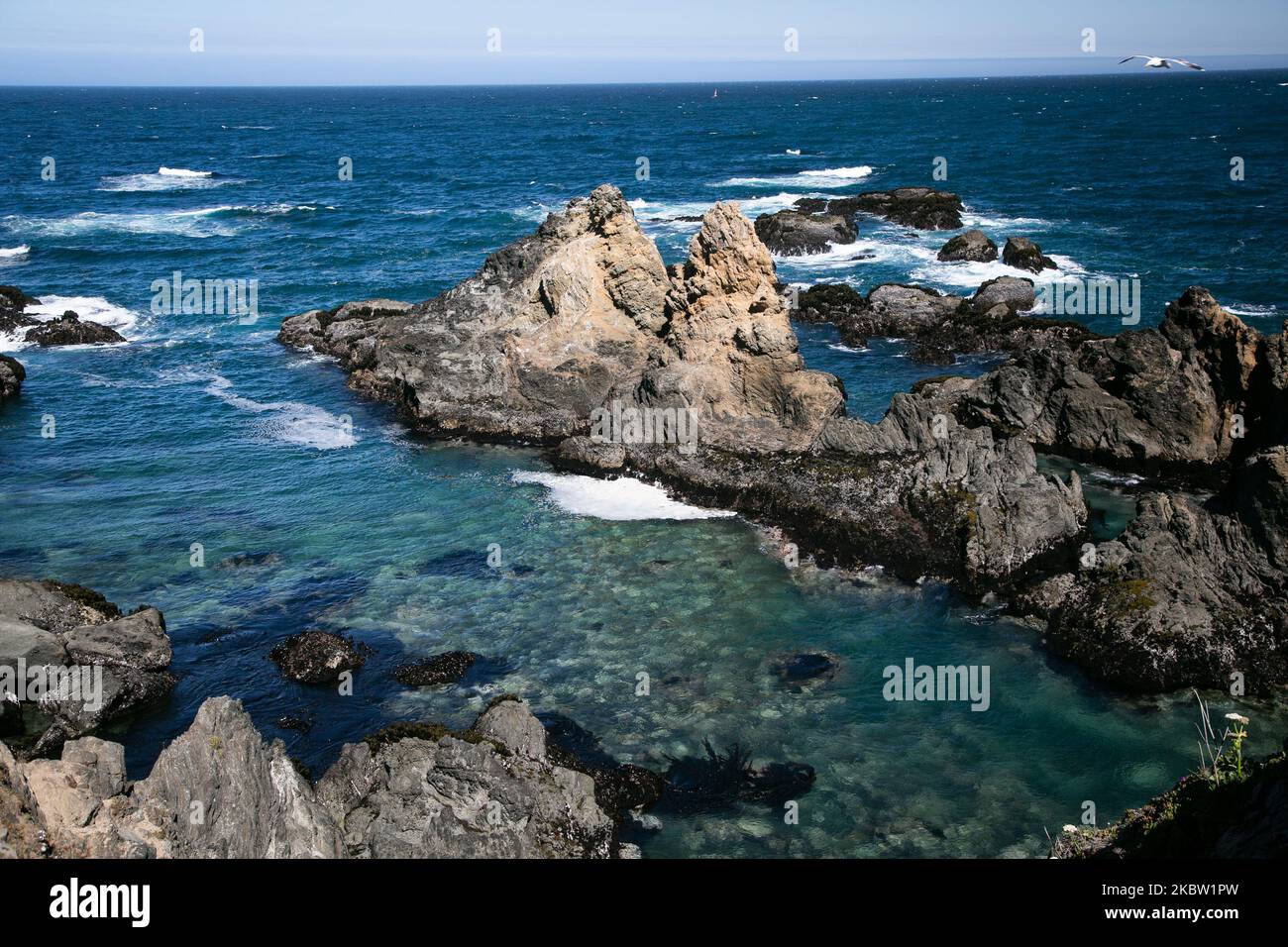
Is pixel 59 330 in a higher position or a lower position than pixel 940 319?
higher

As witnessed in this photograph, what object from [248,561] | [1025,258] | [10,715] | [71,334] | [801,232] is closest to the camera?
[10,715]

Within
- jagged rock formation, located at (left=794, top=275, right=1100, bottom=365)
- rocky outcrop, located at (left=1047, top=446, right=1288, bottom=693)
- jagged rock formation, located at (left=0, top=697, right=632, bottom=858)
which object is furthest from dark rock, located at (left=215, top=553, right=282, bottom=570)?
jagged rock formation, located at (left=794, top=275, right=1100, bottom=365)

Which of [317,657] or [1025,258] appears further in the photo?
[1025,258]

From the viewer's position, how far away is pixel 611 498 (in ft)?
105

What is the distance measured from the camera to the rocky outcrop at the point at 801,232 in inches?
Result: 2761

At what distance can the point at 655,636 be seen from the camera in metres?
24.4

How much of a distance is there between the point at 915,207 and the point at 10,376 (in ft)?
213

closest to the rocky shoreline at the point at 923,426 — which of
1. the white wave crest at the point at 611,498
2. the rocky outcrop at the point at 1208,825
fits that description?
the white wave crest at the point at 611,498

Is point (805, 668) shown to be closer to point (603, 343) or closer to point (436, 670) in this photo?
point (436, 670)

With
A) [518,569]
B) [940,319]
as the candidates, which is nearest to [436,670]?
[518,569]

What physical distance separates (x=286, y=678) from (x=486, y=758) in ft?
25.1
